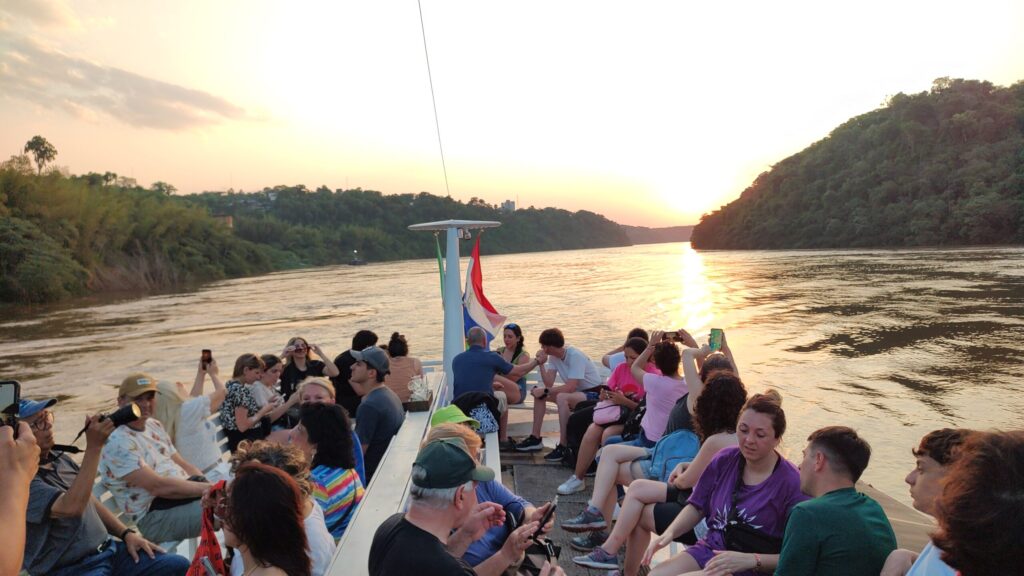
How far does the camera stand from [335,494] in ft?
9.52

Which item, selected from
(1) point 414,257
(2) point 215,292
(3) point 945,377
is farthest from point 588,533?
(1) point 414,257

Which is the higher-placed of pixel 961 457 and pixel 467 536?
pixel 961 457

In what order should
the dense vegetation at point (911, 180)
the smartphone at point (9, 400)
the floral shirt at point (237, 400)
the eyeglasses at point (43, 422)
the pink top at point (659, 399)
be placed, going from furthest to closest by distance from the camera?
the dense vegetation at point (911, 180), the floral shirt at point (237, 400), the pink top at point (659, 399), the eyeglasses at point (43, 422), the smartphone at point (9, 400)

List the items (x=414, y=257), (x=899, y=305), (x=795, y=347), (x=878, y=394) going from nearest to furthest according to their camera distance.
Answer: (x=878, y=394)
(x=795, y=347)
(x=899, y=305)
(x=414, y=257)

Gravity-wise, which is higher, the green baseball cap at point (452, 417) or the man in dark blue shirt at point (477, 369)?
the green baseball cap at point (452, 417)

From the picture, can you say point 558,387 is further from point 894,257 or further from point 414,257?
point 414,257

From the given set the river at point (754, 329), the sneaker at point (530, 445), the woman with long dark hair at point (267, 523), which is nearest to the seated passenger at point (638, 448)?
the river at point (754, 329)

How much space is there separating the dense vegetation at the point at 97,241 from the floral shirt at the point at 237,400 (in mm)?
41171

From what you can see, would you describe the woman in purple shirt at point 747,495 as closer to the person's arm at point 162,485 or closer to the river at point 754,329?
the river at point 754,329

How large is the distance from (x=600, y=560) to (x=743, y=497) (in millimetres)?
984

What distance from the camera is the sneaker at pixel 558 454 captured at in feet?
17.3

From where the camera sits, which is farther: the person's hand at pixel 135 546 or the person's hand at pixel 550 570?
the person's hand at pixel 135 546

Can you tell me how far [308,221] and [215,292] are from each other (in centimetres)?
5981

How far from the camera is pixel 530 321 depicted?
954 inches
